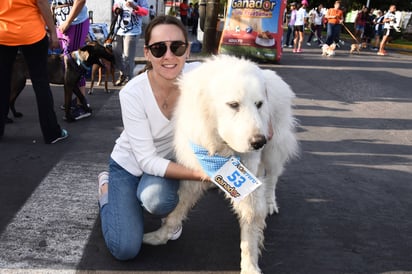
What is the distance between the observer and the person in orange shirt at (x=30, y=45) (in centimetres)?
406

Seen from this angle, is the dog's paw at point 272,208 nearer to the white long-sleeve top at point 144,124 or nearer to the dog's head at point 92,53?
the white long-sleeve top at point 144,124

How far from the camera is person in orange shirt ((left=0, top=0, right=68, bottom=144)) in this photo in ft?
13.3

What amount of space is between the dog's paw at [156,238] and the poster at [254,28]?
27.8 feet

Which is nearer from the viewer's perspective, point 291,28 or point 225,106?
point 225,106

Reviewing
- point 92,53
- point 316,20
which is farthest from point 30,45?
point 316,20

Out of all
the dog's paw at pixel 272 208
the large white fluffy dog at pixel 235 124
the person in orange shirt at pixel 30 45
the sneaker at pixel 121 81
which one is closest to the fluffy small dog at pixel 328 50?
the sneaker at pixel 121 81

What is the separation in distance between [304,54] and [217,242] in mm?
13143

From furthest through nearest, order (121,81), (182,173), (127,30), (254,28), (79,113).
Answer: (254,28)
(121,81)
(127,30)
(79,113)
(182,173)

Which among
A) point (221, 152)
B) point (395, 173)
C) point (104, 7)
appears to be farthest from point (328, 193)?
point (104, 7)

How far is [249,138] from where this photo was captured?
198 cm

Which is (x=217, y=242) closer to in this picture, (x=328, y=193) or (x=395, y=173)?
(x=328, y=193)

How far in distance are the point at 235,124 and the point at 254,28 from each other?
364 inches

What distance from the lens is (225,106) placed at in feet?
6.74

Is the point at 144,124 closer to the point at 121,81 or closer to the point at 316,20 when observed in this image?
the point at 121,81
